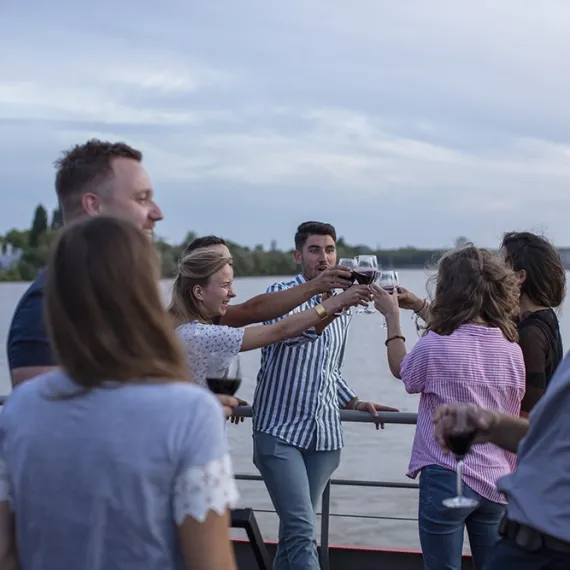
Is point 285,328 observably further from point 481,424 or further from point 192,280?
point 481,424

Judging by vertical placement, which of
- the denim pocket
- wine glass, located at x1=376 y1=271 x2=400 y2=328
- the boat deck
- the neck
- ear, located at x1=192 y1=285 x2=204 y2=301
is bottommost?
the boat deck

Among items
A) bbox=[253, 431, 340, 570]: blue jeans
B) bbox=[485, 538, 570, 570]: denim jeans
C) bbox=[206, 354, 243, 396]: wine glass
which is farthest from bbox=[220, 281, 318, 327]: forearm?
bbox=[485, 538, 570, 570]: denim jeans

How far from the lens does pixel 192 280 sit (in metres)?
4.14

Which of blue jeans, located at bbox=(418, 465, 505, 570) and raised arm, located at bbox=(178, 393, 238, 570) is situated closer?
raised arm, located at bbox=(178, 393, 238, 570)

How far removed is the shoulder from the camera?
16.4 ft

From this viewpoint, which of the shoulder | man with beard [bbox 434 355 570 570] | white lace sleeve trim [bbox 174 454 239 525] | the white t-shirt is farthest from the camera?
the shoulder

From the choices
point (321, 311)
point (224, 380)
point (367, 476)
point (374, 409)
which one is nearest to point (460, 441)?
point (224, 380)

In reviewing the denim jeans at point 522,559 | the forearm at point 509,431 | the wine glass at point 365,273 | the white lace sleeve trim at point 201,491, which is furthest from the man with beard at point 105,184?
the wine glass at point 365,273

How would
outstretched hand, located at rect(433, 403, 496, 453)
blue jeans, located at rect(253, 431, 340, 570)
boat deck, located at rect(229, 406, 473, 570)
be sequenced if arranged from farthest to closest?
boat deck, located at rect(229, 406, 473, 570)
blue jeans, located at rect(253, 431, 340, 570)
outstretched hand, located at rect(433, 403, 496, 453)

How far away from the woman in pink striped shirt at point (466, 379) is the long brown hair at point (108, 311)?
2033mm

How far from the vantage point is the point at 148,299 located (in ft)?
6.36

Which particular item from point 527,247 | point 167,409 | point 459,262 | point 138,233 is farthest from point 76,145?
point 527,247

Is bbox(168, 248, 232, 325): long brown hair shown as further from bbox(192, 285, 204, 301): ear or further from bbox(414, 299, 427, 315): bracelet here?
bbox(414, 299, 427, 315): bracelet

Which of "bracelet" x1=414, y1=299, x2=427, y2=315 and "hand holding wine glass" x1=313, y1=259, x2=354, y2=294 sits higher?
"hand holding wine glass" x1=313, y1=259, x2=354, y2=294
